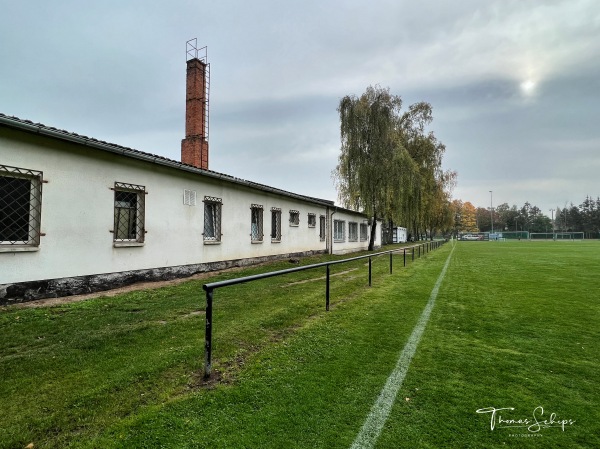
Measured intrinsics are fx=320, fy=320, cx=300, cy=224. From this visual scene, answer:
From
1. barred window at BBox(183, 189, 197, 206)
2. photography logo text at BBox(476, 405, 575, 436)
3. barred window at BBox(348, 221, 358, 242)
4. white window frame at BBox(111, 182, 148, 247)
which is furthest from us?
barred window at BBox(348, 221, 358, 242)

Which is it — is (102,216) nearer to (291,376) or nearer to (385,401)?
(291,376)

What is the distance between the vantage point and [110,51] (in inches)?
586

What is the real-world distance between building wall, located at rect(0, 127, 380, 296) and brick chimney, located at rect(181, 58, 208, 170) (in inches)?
231

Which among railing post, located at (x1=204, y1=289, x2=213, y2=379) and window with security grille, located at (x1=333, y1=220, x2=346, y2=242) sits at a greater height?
window with security grille, located at (x1=333, y1=220, x2=346, y2=242)

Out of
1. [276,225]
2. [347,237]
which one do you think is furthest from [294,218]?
[347,237]

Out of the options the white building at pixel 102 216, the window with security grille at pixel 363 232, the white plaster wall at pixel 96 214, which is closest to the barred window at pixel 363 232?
the window with security grille at pixel 363 232

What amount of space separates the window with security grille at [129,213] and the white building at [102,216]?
3cm

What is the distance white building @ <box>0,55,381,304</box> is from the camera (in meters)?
6.38

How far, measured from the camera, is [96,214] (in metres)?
7.69

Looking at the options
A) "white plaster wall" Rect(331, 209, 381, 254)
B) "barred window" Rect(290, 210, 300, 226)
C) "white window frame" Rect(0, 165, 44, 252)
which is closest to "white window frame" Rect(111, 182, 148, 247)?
"white window frame" Rect(0, 165, 44, 252)

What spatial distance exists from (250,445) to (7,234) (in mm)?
6979

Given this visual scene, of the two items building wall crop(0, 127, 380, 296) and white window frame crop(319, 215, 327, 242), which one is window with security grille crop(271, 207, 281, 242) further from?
white window frame crop(319, 215, 327, 242)

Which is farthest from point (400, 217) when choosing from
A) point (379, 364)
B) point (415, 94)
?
point (379, 364)

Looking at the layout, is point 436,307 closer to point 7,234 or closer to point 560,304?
point 560,304
